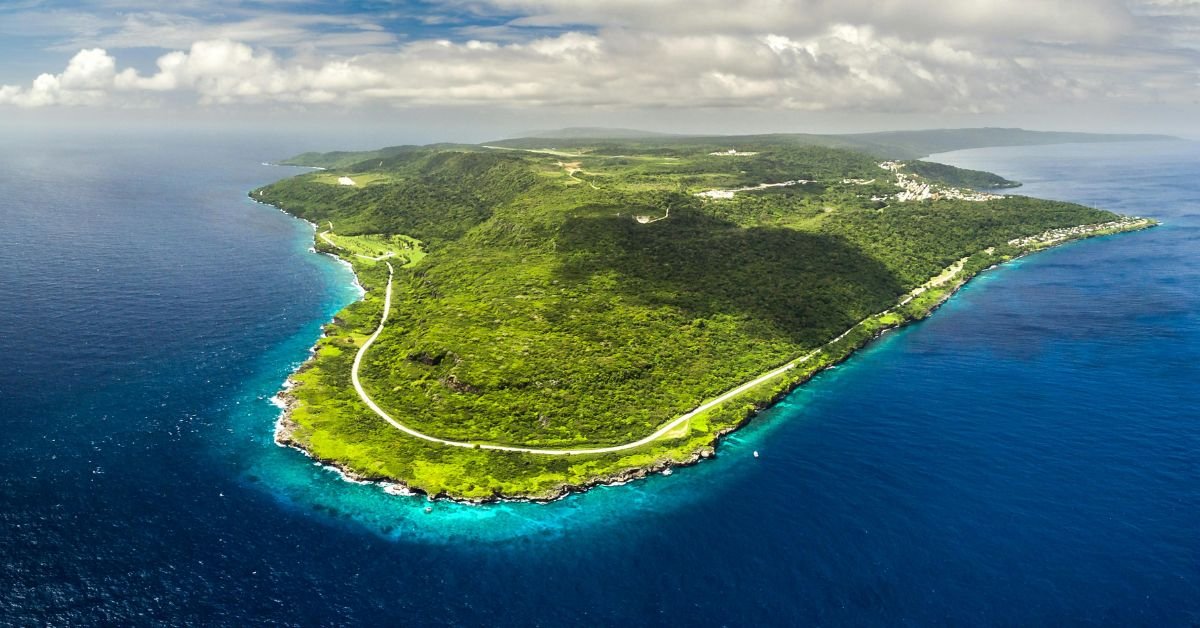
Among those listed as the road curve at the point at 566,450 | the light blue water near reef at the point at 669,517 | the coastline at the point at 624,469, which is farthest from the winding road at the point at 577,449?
the light blue water near reef at the point at 669,517

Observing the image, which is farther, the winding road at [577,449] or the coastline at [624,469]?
the winding road at [577,449]

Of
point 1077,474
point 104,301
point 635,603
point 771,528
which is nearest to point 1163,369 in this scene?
point 1077,474

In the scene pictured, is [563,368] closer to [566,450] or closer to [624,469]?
[566,450]

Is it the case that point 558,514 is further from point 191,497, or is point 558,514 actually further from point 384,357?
point 384,357

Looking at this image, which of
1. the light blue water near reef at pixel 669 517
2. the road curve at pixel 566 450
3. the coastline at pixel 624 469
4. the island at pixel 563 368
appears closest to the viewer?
the light blue water near reef at pixel 669 517

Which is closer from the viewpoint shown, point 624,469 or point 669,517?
point 669,517

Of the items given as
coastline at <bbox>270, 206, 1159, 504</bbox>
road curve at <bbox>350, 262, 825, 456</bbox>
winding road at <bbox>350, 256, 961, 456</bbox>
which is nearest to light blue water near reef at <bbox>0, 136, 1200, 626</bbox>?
coastline at <bbox>270, 206, 1159, 504</bbox>

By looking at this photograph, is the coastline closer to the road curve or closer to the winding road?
the winding road

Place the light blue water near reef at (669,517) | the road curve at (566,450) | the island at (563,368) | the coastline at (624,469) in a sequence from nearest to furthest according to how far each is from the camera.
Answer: the light blue water near reef at (669,517), the coastline at (624,469), the island at (563,368), the road curve at (566,450)

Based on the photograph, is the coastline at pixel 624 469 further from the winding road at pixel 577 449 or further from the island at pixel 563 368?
the winding road at pixel 577 449

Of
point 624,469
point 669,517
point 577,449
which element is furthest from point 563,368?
point 669,517

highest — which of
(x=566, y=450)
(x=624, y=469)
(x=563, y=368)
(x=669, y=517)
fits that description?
(x=563, y=368)
